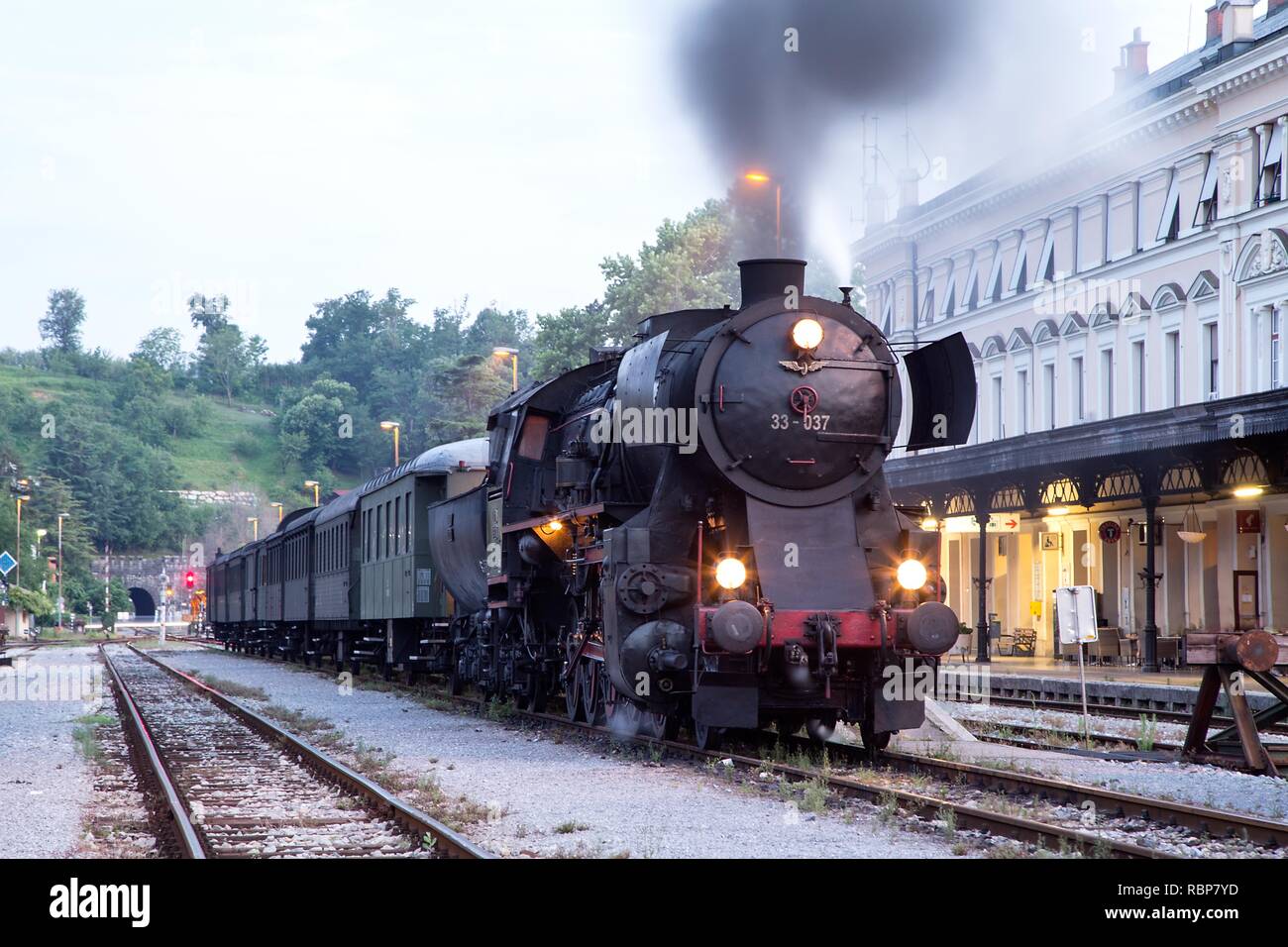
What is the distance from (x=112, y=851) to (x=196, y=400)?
179 m

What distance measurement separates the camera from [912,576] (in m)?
12.6

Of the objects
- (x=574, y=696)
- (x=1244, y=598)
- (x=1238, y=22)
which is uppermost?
(x=1238, y=22)

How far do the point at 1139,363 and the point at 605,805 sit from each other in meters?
30.2

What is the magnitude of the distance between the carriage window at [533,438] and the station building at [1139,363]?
39.6 feet

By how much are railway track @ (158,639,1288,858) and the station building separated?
13487 mm

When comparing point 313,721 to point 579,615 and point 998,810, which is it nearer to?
point 579,615

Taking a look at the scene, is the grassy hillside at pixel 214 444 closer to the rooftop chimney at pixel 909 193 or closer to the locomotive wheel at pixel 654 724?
the rooftop chimney at pixel 909 193

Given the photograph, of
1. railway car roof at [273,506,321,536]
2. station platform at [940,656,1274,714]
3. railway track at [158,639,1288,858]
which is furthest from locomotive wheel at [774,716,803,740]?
railway car roof at [273,506,321,536]

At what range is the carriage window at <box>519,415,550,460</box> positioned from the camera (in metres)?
16.9

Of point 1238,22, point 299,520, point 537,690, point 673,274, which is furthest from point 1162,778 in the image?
point 673,274

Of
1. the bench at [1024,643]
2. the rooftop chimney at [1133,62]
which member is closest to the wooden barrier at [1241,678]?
the bench at [1024,643]

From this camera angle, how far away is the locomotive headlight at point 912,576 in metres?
12.6

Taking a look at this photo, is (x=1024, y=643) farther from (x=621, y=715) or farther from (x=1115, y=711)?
(x=621, y=715)

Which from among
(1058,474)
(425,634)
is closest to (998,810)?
(425,634)
